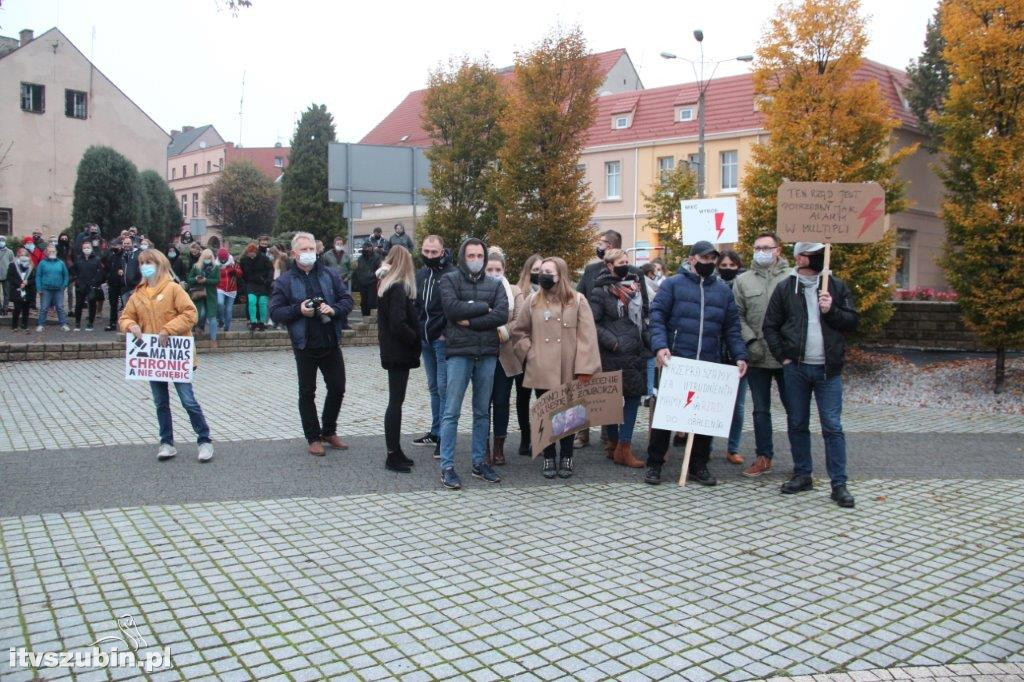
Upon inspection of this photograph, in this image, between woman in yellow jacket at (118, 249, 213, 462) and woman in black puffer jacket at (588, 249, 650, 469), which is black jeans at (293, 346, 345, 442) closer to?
woman in yellow jacket at (118, 249, 213, 462)

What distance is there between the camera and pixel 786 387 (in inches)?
296

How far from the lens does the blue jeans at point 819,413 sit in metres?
7.21

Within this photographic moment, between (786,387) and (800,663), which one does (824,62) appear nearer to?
(786,387)

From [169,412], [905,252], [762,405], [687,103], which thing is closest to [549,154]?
[762,405]

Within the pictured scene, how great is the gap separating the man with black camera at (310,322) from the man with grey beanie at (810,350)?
409cm

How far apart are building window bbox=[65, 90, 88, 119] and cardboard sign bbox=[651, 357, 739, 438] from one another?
4814cm

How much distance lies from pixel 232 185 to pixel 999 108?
69432 millimetres

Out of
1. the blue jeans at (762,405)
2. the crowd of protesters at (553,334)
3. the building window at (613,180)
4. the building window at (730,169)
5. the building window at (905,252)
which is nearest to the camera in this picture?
the crowd of protesters at (553,334)

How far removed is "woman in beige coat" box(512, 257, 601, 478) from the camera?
7.98 meters

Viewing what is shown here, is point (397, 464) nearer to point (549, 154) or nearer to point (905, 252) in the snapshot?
point (549, 154)

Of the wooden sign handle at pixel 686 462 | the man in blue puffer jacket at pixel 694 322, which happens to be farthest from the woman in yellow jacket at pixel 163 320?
the wooden sign handle at pixel 686 462

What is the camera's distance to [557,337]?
802cm

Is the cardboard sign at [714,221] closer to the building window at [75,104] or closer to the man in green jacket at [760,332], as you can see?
the man in green jacket at [760,332]

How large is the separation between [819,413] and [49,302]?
16.4 metres
